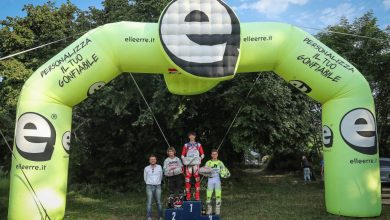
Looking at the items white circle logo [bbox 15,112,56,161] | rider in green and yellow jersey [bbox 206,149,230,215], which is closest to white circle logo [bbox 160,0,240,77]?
rider in green and yellow jersey [bbox 206,149,230,215]

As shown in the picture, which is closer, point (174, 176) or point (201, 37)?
point (201, 37)

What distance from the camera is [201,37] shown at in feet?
23.7

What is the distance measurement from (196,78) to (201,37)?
2.45ft

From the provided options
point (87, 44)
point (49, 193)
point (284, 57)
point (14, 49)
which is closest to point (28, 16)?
point (14, 49)

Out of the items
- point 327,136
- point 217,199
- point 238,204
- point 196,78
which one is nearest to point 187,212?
point 217,199

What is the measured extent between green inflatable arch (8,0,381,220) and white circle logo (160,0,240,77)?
2 cm

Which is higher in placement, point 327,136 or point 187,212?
point 327,136

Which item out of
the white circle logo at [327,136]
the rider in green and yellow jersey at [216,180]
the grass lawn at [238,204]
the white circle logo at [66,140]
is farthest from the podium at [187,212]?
the white circle logo at [327,136]

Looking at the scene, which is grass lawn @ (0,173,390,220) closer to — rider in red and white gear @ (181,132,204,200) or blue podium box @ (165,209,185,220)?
rider in red and white gear @ (181,132,204,200)

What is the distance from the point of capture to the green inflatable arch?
7.16 m

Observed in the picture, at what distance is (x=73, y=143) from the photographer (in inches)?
502

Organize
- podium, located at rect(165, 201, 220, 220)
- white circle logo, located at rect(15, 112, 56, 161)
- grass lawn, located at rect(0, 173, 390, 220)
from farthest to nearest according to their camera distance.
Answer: grass lawn, located at rect(0, 173, 390, 220) < white circle logo, located at rect(15, 112, 56, 161) < podium, located at rect(165, 201, 220, 220)

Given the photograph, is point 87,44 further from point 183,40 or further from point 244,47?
point 244,47

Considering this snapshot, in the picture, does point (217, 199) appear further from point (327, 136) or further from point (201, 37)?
point (201, 37)
